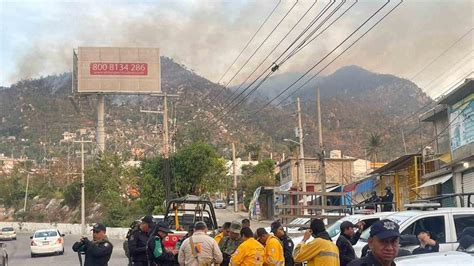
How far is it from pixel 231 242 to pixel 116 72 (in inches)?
2852

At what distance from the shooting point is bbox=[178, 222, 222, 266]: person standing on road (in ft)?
30.4

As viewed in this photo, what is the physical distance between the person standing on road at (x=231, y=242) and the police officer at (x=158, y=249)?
93 centimetres

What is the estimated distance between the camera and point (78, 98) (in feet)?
270

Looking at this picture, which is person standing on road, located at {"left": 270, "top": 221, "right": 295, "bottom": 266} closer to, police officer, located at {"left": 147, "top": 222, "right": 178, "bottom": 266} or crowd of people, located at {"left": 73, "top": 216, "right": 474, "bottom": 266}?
crowd of people, located at {"left": 73, "top": 216, "right": 474, "bottom": 266}

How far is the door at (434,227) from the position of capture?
924cm

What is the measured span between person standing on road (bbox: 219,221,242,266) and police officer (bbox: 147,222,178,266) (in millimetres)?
927

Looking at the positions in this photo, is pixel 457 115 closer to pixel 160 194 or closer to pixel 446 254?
pixel 446 254

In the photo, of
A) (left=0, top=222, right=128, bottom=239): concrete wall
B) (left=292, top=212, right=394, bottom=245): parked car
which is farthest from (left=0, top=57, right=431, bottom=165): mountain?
(left=292, top=212, right=394, bottom=245): parked car

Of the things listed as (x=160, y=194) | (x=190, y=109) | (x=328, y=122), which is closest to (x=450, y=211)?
(x=160, y=194)

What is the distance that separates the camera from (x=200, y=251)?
365 inches

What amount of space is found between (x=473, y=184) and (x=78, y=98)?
67115mm

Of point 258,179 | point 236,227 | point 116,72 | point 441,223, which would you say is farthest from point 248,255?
point 116,72

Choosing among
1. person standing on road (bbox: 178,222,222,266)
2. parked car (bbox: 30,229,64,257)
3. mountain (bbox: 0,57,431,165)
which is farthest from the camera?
mountain (bbox: 0,57,431,165)

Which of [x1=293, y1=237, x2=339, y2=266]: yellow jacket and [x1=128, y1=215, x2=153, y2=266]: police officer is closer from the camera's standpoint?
[x1=293, y1=237, x2=339, y2=266]: yellow jacket
